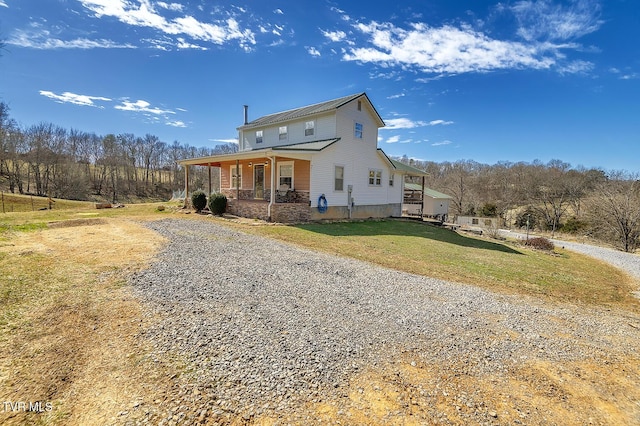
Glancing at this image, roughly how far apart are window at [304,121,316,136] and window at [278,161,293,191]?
3.18m

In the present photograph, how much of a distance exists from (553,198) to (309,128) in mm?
37243

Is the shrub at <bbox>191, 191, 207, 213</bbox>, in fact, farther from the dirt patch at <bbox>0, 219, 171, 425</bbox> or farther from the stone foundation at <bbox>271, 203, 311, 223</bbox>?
the dirt patch at <bbox>0, 219, 171, 425</bbox>

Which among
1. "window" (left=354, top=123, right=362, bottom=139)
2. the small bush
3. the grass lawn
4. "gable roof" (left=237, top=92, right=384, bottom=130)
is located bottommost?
the small bush

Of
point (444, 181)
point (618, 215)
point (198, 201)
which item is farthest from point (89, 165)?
point (618, 215)

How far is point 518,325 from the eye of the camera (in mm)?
4633

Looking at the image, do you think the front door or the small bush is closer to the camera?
the small bush

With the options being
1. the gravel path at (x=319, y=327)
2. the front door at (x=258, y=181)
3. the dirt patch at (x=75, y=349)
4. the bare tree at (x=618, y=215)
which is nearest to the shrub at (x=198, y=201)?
the front door at (x=258, y=181)

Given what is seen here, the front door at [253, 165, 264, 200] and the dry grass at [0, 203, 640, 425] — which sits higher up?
the front door at [253, 165, 264, 200]

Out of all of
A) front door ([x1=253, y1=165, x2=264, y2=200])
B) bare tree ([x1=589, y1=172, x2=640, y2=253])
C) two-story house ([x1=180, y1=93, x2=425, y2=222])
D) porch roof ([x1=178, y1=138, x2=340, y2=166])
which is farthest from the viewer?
bare tree ([x1=589, y1=172, x2=640, y2=253])

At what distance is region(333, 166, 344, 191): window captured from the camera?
17.0 meters

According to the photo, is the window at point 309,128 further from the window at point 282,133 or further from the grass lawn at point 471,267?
the grass lawn at point 471,267

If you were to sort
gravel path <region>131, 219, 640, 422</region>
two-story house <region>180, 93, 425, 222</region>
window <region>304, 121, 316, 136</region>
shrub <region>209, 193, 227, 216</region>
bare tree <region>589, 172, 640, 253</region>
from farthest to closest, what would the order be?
bare tree <region>589, 172, 640, 253</region> → window <region>304, 121, 316, 136</region> → shrub <region>209, 193, 227, 216</region> → two-story house <region>180, 93, 425, 222</region> → gravel path <region>131, 219, 640, 422</region>

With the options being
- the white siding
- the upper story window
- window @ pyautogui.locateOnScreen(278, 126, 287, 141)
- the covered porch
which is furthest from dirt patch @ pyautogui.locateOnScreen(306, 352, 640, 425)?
window @ pyautogui.locateOnScreen(278, 126, 287, 141)

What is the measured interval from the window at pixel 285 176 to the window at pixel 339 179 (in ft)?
8.50
